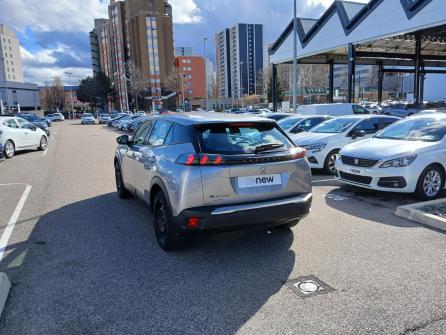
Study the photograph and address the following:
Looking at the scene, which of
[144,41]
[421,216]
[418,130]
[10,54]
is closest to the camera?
[421,216]

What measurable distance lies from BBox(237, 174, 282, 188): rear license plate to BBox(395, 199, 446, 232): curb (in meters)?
2.57

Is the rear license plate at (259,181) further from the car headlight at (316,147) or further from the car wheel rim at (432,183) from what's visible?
the car headlight at (316,147)

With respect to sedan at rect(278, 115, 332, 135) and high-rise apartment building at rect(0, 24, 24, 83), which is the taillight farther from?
high-rise apartment building at rect(0, 24, 24, 83)

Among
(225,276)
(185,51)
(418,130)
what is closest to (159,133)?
(225,276)

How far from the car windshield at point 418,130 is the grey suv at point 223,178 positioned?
12.9ft

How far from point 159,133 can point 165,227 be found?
1383 mm

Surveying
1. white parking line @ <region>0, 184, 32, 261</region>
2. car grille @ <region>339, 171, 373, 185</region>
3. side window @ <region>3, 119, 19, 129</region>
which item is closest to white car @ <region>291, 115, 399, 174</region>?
car grille @ <region>339, 171, 373, 185</region>

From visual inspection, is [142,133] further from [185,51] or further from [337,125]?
[185,51]

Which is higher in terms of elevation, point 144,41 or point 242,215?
point 144,41

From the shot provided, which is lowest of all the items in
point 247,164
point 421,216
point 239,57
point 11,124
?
Answer: point 421,216

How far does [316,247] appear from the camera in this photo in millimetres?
4578

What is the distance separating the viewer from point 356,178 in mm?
7039

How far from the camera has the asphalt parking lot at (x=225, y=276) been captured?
3033 millimetres

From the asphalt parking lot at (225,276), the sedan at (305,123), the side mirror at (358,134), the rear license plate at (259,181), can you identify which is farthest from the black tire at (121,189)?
the sedan at (305,123)
